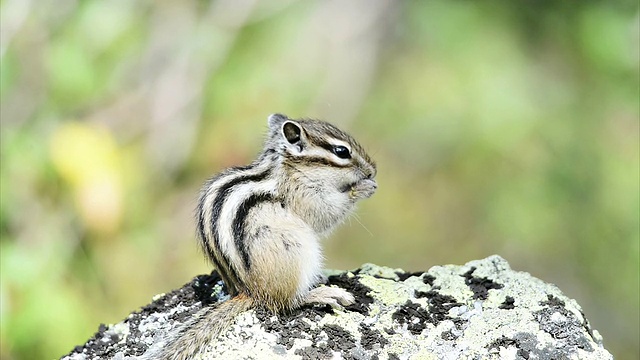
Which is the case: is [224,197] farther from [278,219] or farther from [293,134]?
[293,134]

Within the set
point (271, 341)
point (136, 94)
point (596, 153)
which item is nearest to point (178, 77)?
point (136, 94)

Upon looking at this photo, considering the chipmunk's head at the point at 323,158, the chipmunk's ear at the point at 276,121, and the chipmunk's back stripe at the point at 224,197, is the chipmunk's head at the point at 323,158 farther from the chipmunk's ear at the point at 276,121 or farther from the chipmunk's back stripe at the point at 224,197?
the chipmunk's back stripe at the point at 224,197

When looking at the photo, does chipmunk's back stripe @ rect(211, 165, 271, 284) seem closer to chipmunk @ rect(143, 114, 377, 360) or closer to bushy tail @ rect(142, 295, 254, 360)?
chipmunk @ rect(143, 114, 377, 360)

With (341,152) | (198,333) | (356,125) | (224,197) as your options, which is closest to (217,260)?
(224,197)

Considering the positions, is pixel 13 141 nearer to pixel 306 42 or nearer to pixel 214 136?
pixel 214 136

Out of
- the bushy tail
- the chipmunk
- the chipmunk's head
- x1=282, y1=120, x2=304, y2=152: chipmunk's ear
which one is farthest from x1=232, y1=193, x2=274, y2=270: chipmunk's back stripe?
x1=282, y1=120, x2=304, y2=152: chipmunk's ear
